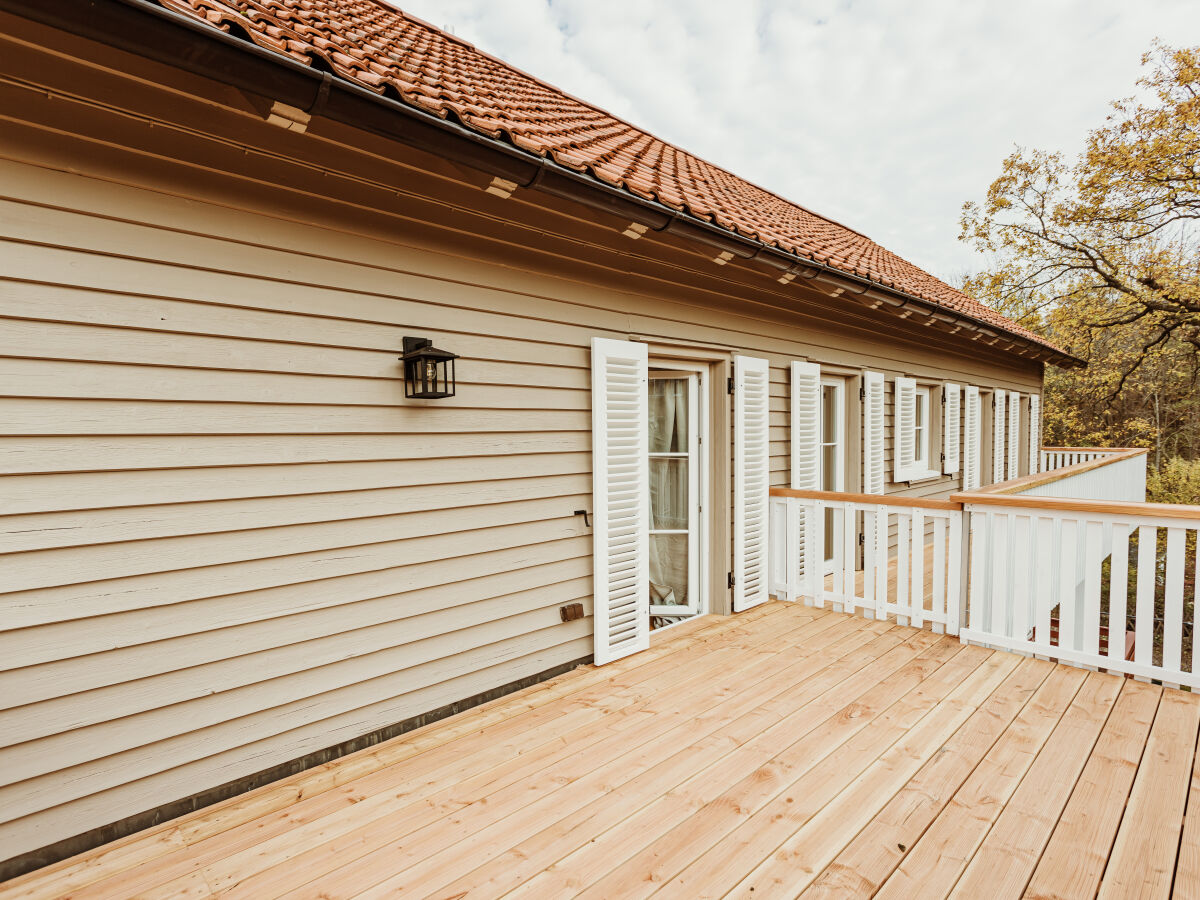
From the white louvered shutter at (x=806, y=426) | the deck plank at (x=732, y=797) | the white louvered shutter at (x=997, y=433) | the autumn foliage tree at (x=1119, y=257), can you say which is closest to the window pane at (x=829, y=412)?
the white louvered shutter at (x=806, y=426)

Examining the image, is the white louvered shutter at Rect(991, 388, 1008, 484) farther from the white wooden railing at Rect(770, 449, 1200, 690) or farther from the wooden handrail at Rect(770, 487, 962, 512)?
the wooden handrail at Rect(770, 487, 962, 512)

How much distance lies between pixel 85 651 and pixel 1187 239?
1693 cm

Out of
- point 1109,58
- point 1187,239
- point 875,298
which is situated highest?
point 1109,58

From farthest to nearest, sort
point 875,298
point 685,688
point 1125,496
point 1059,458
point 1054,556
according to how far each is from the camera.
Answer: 1. point 1059,458
2. point 1125,496
3. point 875,298
4. point 1054,556
5. point 685,688

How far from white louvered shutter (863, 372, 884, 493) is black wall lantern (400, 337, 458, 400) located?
431 cm

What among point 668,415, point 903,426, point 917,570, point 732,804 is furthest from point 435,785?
point 903,426

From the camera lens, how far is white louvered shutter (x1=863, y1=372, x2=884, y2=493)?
5.31 m

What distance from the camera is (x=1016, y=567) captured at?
10.4 feet

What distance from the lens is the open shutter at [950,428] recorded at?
6.86m

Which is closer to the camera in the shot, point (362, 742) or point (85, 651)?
point (85, 651)

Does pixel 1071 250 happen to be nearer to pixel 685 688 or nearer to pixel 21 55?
pixel 685 688

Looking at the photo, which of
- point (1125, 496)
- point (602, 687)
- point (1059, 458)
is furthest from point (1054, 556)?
point (1059, 458)

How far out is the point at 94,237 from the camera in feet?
5.51

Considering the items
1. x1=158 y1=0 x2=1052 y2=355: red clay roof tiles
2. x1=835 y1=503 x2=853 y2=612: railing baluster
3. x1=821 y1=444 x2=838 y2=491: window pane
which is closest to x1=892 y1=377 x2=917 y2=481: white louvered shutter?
x1=821 y1=444 x2=838 y2=491: window pane
